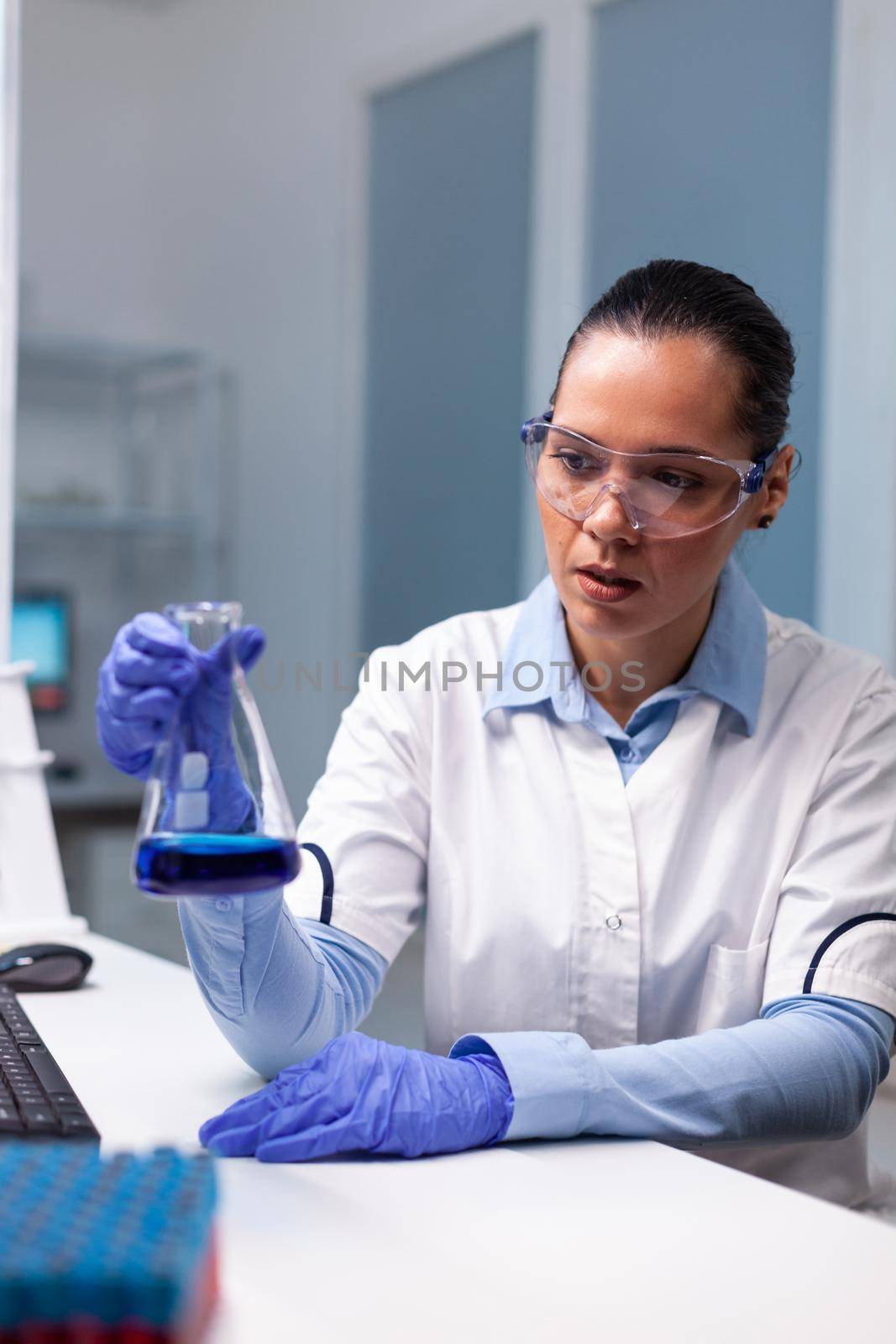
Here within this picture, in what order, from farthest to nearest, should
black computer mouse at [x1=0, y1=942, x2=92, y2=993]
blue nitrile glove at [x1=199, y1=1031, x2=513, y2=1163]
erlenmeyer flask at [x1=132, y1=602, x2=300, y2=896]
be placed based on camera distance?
black computer mouse at [x1=0, y1=942, x2=92, y2=993]
blue nitrile glove at [x1=199, y1=1031, x2=513, y2=1163]
erlenmeyer flask at [x1=132, y1=602, x2=300, y2=896]

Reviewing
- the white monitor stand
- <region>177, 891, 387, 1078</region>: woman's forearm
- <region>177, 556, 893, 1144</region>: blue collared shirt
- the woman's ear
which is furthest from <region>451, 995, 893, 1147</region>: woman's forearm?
the white monitor stand

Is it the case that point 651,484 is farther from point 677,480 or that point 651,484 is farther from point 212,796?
point 212,796

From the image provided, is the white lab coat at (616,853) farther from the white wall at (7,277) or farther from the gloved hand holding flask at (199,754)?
the white wall at (7,277)

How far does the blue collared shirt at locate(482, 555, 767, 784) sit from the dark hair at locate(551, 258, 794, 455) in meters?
0.20

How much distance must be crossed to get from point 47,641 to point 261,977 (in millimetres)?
3578

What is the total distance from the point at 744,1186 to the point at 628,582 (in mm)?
553

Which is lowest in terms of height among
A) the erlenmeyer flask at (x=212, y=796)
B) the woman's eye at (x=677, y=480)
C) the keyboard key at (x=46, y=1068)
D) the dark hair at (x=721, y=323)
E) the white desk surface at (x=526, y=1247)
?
the white desk surface at (x=526, y=1247)

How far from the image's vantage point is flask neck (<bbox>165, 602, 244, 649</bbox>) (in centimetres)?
78

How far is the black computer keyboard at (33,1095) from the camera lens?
2.63ft

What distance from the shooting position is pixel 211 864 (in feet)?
2.43

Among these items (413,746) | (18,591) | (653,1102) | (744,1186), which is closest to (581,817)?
(413,746)

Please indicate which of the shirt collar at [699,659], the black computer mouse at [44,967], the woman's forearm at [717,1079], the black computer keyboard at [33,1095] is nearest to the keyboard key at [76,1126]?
the black computer keyboard at [33,1095]

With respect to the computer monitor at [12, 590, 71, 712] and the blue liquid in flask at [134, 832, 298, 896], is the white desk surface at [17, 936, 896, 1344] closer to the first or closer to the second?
the blue liquid in flask at [134, 832, 298, 896]

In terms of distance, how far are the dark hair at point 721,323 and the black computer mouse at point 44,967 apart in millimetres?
781
